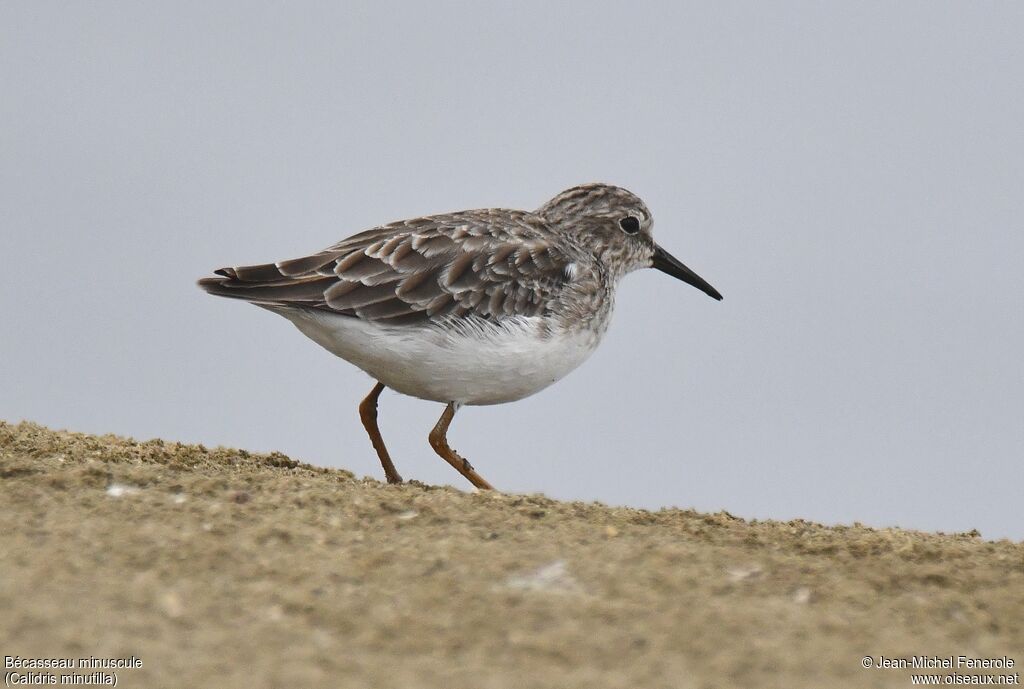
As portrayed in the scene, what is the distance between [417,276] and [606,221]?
240cm

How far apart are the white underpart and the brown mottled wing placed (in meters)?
0.11

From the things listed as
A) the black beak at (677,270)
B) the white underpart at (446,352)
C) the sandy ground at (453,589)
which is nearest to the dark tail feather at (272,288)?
the white underpart at (446,352)

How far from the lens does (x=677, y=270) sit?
12031 millimetres

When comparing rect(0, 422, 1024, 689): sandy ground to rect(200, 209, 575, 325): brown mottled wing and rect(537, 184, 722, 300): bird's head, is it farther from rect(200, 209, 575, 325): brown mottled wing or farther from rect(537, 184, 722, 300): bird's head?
rect(537, 184, 722, 300): bird's head

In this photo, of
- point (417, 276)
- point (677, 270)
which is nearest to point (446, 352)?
point (417, 276)

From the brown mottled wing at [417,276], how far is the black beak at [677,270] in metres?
1.95

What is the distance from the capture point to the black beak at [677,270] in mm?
11883

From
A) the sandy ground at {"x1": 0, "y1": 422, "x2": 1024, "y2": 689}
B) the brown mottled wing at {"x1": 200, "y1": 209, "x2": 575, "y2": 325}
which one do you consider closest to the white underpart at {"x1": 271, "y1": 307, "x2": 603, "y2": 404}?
the brown mottled wing at {"x1": 200, "y1": 209, "x2": 575, "y2": 325}

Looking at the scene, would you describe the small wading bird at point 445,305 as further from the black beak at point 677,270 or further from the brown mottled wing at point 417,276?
the black beak at point 677,270

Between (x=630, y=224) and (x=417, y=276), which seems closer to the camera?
(x=417, y=276)

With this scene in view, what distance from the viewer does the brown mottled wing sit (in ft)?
30.0

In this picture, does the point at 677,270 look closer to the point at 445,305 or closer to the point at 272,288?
the point at 445,305

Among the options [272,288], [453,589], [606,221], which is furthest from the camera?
[606,221]

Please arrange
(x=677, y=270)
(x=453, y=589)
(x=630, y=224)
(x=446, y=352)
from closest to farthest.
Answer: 1. (x=453, y=589)
2. (x=446, y=352)
3. (x=630, y=224)
4. (x=677, y=270)
